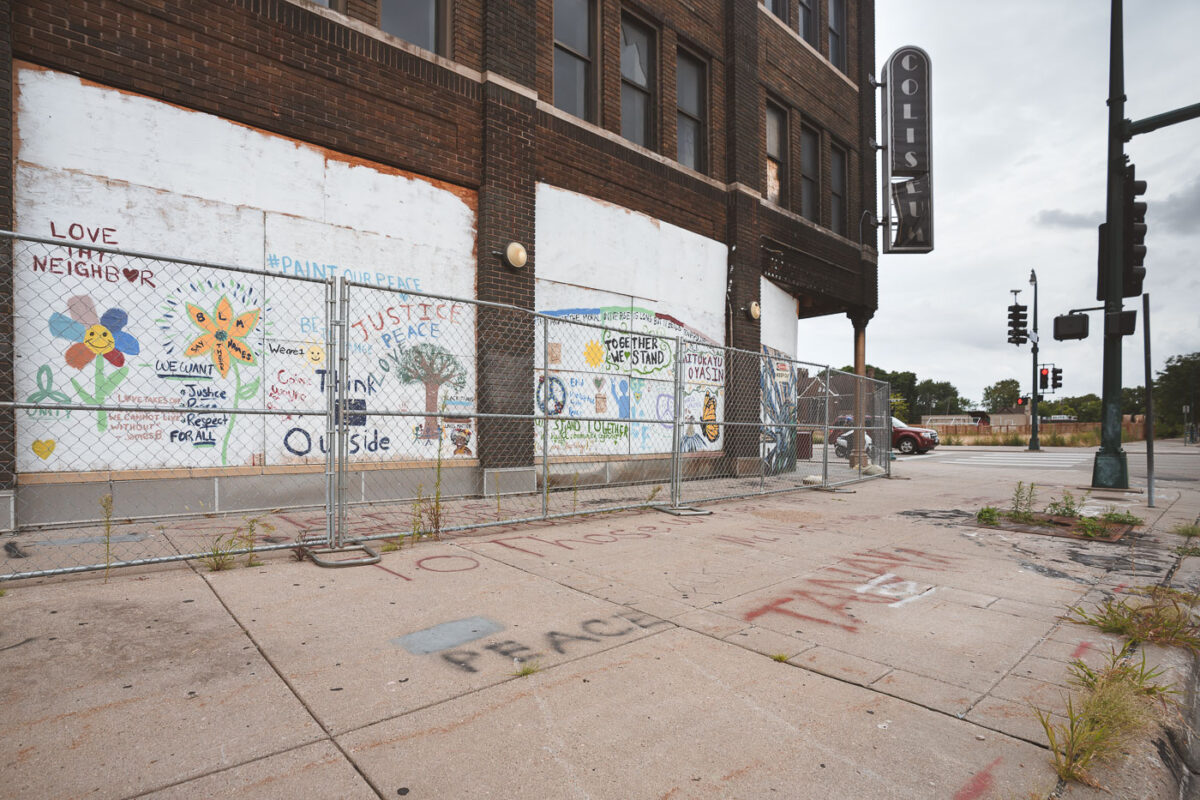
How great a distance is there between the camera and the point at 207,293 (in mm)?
6406

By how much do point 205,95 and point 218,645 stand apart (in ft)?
19.1

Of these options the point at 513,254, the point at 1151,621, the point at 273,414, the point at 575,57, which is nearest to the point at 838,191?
the point at 575,57

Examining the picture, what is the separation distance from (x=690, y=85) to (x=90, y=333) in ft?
34.8

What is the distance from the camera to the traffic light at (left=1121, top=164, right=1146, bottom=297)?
34.2 ft

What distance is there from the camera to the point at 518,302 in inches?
344

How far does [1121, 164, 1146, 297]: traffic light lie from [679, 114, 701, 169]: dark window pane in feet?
23.4

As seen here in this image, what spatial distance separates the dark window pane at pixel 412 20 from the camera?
8.05 metres

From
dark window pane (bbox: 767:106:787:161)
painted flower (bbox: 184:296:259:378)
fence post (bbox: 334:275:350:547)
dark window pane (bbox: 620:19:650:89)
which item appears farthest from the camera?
dark window pane (bbox: 767:106:787:161)

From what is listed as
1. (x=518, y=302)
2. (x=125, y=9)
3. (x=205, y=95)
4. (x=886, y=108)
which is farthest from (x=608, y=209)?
(x=886, y=108)

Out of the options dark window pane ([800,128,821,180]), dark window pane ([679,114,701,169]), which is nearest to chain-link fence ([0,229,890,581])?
dark window pane ([679,114,701,169])

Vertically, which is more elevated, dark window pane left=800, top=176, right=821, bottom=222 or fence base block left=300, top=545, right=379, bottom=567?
dark window pane left=800, top=176, right=821, bottom=222

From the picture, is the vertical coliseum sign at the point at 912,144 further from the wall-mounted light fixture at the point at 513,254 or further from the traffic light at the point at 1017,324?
the traffic light at the point at 1017,324

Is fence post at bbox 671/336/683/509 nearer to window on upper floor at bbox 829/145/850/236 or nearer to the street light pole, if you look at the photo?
window on upper floor at bbox 829/145/850/236

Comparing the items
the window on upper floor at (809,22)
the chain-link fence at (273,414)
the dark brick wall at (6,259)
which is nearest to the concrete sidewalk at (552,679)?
Answer: the chain-link fence at (273,414)
